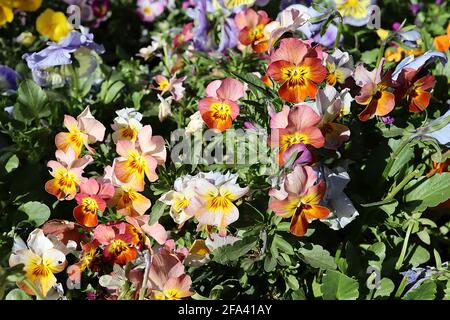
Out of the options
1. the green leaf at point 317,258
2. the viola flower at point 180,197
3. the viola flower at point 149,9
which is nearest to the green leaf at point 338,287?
the green leaf at point 317,258

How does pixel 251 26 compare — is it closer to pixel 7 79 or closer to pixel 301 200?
pixel 301 200

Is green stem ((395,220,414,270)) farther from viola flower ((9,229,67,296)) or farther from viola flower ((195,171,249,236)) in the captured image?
viola flower ((9,229,67,296))

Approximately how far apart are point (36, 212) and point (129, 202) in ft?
0.95

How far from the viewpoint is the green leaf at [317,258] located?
1.62 m

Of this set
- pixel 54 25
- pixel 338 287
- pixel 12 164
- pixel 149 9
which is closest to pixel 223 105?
pixel 338 287

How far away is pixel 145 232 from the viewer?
1.71m

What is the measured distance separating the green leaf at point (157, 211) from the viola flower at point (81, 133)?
0.76ft

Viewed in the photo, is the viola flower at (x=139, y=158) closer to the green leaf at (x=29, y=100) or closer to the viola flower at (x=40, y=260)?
the viola flower at (x=40, y=260)

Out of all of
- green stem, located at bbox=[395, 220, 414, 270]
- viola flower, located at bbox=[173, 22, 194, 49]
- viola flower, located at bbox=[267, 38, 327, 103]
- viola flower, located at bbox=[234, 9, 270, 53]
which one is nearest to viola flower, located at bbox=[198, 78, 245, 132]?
viola flower, located at bbox=[267, 38, 327, 103]

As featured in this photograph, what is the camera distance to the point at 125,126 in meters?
1.72

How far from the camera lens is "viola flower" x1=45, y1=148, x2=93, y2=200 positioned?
1672 millimetres

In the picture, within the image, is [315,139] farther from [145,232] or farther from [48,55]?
[48,55]

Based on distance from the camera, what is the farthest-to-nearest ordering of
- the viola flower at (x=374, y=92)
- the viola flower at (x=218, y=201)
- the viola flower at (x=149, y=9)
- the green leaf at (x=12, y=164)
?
the viola flower at (x=149, y=9) → the green leaf at (x=12, y=164) → the viola flower at (x=374, y=92) → the viola flower at (x=218, y=201)
